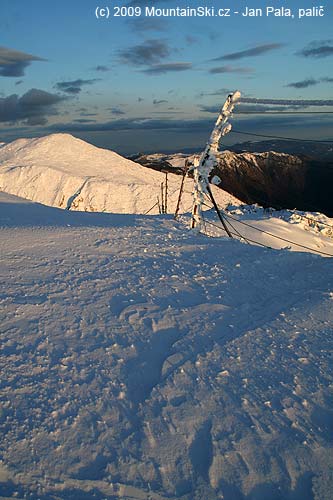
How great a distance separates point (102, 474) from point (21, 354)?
5.29 feet

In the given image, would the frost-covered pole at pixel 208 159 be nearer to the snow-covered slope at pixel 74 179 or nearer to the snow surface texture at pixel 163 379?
the snow surface texture at pixel 163 379

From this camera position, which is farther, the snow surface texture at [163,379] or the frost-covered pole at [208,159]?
the frost-covered pole at [208,159]

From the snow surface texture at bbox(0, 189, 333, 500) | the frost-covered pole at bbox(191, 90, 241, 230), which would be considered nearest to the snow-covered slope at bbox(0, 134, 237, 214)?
the frost-covered pole at bbox(191, 90, 241, 230)

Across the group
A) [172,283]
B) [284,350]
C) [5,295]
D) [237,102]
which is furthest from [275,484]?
[237,102]

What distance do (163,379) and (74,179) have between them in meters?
62.9

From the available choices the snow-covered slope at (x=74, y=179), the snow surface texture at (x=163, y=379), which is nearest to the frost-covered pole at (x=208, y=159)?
the snow surface texture at (x=163, y=379)

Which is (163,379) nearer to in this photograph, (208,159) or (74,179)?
(208,159)

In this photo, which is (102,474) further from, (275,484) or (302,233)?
(302,233)

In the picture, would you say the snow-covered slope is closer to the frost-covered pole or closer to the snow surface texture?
the frost-covered pole

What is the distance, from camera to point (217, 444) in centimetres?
300

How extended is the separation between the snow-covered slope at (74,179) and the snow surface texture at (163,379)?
161 feet

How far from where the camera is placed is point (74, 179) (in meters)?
63.4

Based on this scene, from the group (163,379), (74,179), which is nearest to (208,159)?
(163,379)

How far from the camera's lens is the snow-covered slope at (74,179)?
59.9 m
